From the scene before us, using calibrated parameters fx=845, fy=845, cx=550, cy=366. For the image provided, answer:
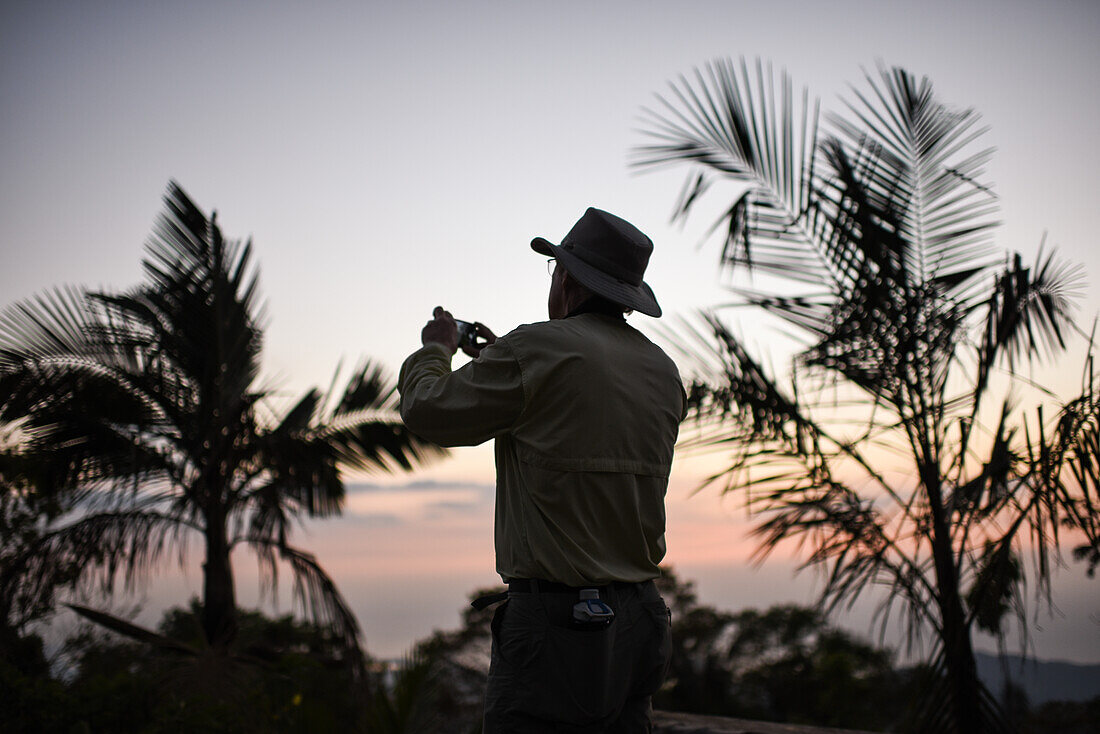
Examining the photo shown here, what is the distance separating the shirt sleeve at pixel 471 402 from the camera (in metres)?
1.97

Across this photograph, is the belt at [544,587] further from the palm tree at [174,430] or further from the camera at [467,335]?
the palm tree at [174,430]

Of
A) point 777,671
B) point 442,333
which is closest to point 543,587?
point 442,333

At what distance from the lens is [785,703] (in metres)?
13.6

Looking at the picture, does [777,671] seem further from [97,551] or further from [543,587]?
[543,587]

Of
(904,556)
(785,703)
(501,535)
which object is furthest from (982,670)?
(785,703)

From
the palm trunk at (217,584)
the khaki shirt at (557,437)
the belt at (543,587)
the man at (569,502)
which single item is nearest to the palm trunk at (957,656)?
the man at (569,502)

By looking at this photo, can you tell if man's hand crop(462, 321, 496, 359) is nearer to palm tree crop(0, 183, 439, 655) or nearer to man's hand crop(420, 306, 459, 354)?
man's hand crop(420, 306, 459, 354)

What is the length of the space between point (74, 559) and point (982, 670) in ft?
21.0

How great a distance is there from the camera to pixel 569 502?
6.34ft

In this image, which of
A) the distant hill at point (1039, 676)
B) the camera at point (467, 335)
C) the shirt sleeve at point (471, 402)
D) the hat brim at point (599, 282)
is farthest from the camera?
the distant hill at point (1039, 676)

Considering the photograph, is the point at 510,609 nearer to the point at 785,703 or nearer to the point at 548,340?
the point at 548,340

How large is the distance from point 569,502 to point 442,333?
0.62 meters

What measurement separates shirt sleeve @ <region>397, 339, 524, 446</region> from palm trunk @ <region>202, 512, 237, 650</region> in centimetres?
563

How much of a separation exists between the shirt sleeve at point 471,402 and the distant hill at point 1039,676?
2883 mm
